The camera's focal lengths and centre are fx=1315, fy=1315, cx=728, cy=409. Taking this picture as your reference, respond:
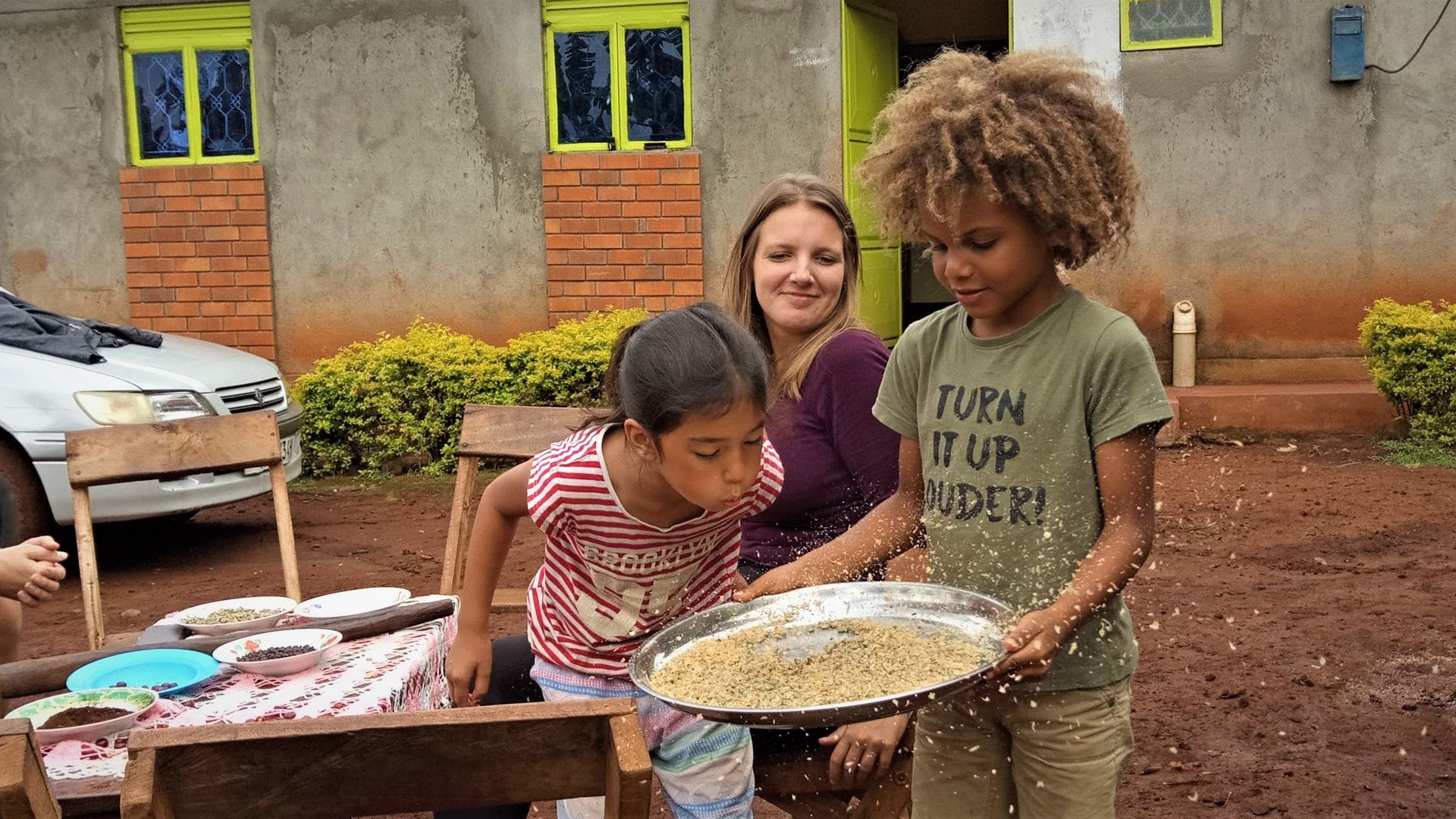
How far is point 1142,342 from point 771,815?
2317mm

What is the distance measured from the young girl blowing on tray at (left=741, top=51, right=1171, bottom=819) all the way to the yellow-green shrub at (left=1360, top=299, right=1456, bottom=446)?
6.71 metres

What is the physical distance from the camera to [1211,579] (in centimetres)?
600

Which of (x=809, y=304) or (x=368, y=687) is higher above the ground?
(x=809, y=304)

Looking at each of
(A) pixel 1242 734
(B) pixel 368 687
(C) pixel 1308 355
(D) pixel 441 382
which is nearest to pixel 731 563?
(B) pixel 368 687

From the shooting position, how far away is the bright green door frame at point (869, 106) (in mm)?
9219

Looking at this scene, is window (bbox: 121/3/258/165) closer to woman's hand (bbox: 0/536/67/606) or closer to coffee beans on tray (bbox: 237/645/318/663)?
woman's hand (bbox: 0/536/67/606)

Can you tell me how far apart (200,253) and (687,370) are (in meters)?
8.69

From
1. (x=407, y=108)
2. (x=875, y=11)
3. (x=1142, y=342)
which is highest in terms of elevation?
(x=875, y=11)

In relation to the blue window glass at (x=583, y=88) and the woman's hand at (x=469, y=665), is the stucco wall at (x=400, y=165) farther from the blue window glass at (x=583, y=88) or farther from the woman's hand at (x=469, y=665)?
the woman's hand at (x=469, y=665)

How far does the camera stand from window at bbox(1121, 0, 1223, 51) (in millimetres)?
8805

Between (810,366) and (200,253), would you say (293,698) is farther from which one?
(200,253)

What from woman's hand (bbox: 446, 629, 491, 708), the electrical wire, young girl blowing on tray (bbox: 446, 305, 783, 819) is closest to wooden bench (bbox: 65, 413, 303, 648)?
woman's hand (bbox: 446, 629, 491, 708)

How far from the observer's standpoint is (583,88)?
9.54 meters

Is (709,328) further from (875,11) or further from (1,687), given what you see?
(875,11)
